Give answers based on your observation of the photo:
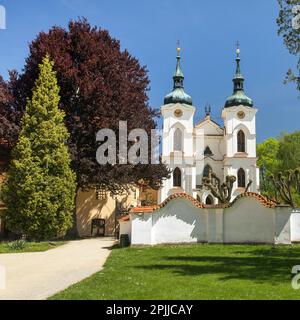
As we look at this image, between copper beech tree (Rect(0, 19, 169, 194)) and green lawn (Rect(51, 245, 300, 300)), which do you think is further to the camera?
copper beech tree (Rect(0, 19, 169, 194))

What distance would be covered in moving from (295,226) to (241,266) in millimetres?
7440

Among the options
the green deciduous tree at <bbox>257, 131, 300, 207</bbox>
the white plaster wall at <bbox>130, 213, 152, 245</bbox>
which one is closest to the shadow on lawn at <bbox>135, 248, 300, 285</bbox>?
the white plaster wall at <bbox>130, 213, 152, 245</bbox>

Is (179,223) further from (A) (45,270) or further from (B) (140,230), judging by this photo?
(A) (45,270)

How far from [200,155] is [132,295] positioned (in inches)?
1859

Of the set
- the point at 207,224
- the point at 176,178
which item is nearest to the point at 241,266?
the point at 207,224

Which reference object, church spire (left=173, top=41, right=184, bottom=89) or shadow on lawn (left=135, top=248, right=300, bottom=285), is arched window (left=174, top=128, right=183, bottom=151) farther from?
shadow on lawn (left=135, top=248, right=300, bottom=285)

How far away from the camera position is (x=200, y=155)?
55.4 m

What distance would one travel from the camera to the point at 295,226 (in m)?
19.1

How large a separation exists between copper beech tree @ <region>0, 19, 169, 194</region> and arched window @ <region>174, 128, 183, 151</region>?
25.3m

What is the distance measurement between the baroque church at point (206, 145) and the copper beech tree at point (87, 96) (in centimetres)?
2400

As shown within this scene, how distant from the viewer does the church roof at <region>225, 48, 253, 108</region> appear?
5612 centimetres

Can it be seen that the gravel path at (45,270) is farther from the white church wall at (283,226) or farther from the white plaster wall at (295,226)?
the white plaster wall at (295,226)

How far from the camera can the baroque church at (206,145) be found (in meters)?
52.2

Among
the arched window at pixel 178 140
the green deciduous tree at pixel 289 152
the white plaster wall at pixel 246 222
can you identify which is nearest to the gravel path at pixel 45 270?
the white plaster wall at pixel 246 222
